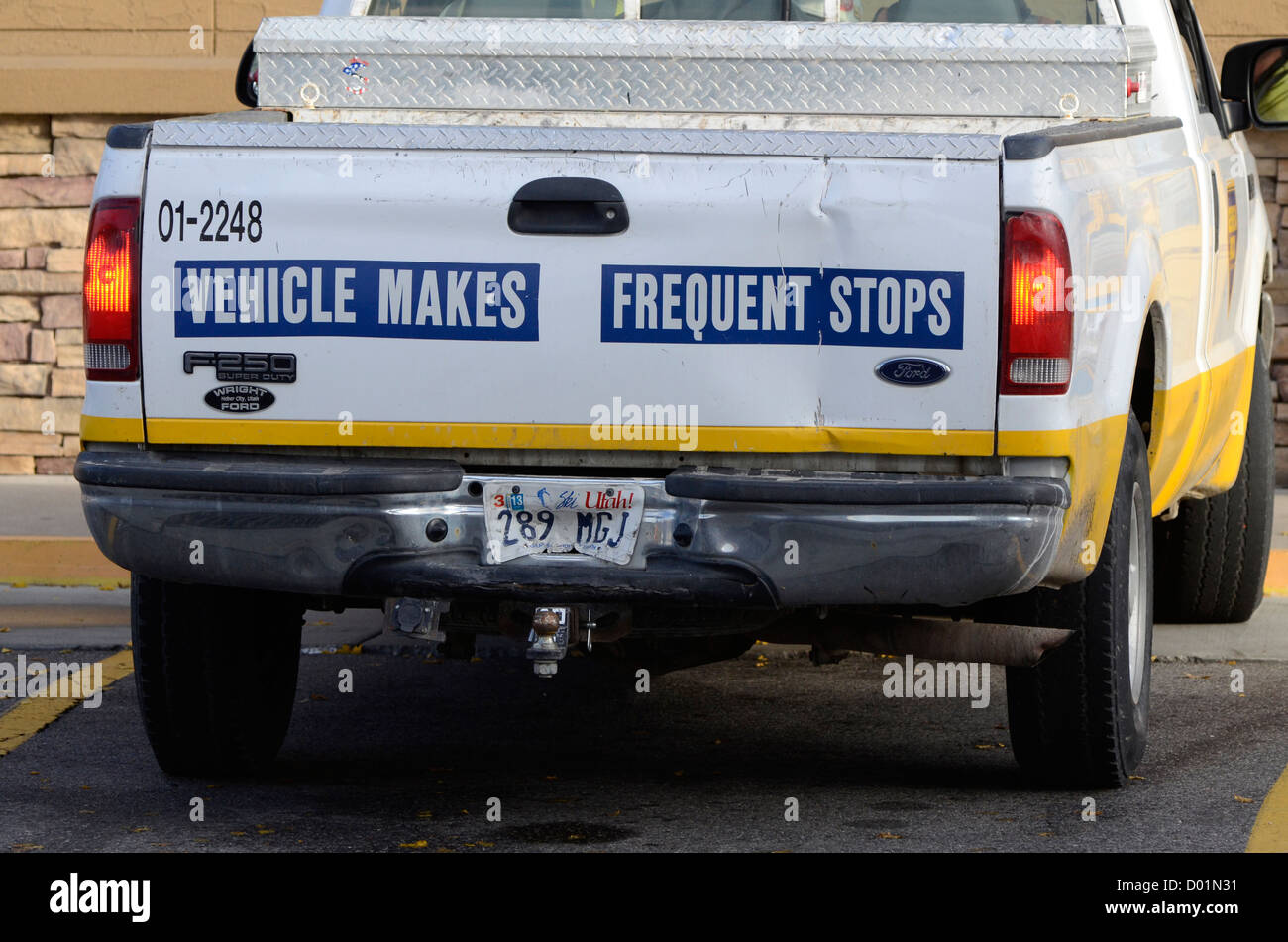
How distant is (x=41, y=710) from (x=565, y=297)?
263 centimetres

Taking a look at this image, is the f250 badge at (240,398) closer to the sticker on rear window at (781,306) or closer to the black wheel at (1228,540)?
the sticker on rear window at (781,306)

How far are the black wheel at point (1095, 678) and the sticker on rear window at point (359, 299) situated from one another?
1.42 meters

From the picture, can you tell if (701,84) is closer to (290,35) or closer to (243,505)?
(290,35)

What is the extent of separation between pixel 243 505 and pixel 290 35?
1.31 metres

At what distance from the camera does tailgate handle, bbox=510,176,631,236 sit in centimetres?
424

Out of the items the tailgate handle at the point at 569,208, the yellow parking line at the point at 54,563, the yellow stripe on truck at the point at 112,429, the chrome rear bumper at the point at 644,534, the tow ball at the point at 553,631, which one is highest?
the tailgate handle at the point at 569,208

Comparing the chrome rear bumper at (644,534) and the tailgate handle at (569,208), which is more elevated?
the tailgate handle at (569,208)

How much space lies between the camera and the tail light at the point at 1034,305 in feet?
13.6

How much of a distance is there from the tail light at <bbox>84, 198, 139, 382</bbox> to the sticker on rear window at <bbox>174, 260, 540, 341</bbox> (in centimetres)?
12

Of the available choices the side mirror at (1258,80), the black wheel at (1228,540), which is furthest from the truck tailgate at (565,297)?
the black wheel at (1228,540)

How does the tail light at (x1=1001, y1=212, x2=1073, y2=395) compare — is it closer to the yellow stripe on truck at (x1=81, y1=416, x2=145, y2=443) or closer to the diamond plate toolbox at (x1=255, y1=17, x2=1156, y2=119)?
the diamond plate toolbox at (x1=255, y1=17, x2=1156, y2=119)

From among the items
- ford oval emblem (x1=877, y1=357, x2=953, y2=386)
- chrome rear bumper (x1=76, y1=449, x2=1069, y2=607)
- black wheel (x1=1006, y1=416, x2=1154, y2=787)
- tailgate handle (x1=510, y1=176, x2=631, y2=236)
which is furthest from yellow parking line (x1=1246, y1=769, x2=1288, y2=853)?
tailgate handle (x1=510, y1=176, x2=631, y2=236)
